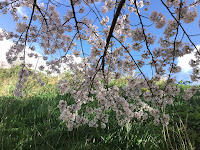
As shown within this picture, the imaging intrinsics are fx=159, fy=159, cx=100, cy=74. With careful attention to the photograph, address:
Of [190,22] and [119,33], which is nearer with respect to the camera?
[190,22]

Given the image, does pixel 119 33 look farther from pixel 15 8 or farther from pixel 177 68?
pixel 15 8

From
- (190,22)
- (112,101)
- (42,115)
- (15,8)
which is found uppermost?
(15,8)

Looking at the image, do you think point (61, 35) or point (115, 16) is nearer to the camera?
point (115, 16)

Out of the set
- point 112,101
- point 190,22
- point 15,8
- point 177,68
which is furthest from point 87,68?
point 15,8

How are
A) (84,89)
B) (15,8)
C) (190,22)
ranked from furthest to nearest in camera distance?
(15,8) → (84,89) → (190,22)

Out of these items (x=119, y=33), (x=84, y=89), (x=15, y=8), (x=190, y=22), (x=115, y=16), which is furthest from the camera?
(x=15, y=8)

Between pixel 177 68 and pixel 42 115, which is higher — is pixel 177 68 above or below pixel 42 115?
above

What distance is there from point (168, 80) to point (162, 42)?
535 mm

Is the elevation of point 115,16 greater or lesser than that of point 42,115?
greater

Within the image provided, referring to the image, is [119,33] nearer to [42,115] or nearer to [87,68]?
[87,68]

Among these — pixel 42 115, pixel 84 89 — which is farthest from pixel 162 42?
pixel 42 115

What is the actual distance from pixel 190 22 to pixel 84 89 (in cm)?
175

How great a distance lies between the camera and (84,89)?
2.55m

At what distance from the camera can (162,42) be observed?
222 centimetres
